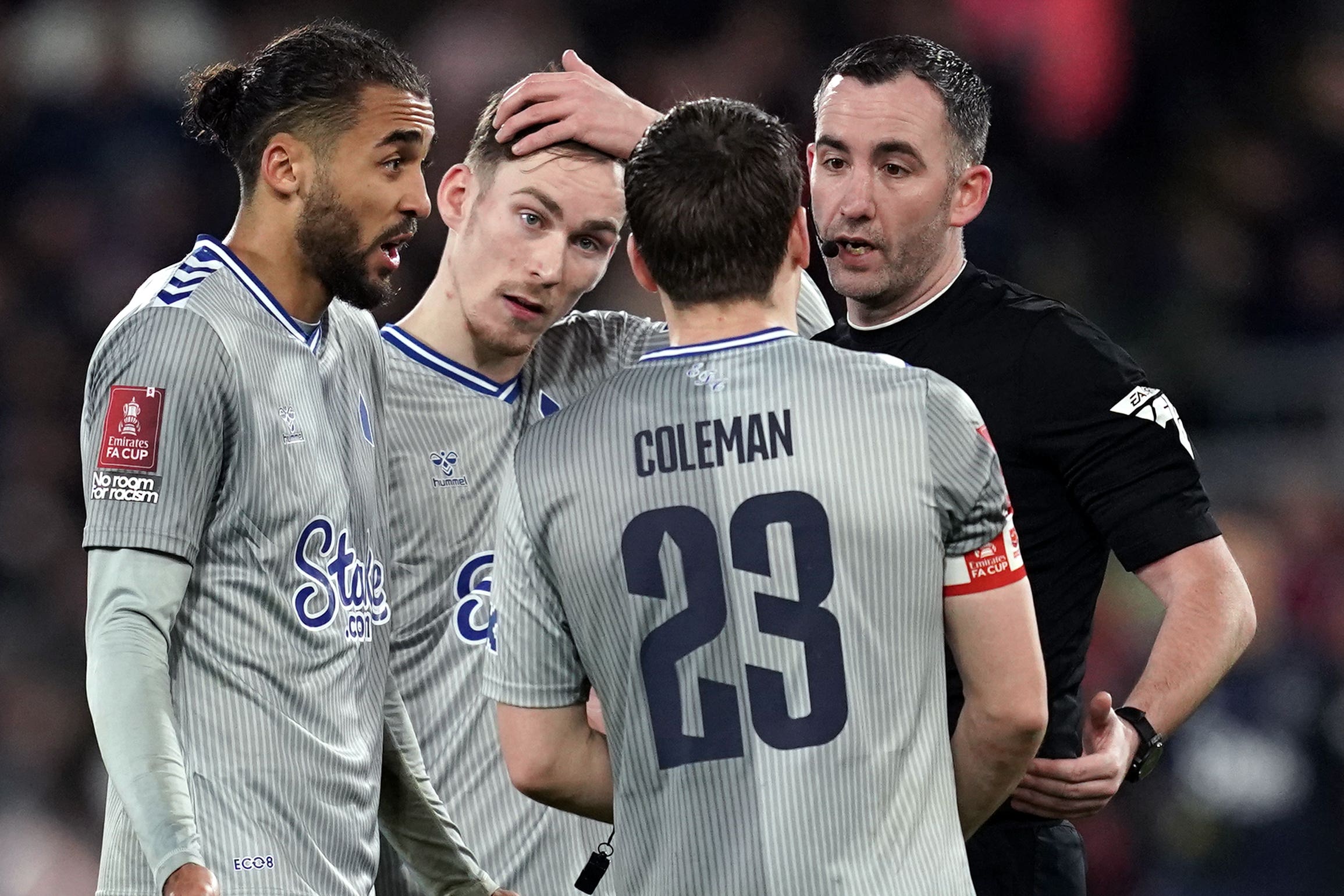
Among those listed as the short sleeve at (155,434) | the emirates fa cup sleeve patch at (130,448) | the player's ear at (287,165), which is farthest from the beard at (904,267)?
the emirates fa cup sleeve patch at (130,448)

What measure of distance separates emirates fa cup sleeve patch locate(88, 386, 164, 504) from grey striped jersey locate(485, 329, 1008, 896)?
69 centimetres

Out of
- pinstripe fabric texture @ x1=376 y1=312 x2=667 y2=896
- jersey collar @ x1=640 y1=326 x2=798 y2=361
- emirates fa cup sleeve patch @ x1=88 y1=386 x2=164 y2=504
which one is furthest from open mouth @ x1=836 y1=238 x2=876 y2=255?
emirates fa cup sleeve patch @ x1=88 y1=386 x2=164 y2=504

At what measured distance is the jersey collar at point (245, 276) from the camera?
307 centimetres

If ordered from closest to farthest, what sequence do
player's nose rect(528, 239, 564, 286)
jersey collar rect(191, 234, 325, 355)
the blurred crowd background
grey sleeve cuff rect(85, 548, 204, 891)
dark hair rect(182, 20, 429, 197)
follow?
grey sleeve cuff rect(85, 548, 204, 891) → jersey collar rect(191, 234, 325, 355) → dark hair rect(182, 20, 429, 197) → player's nose rect(528, 239, 564, 286) → the blurred crowd background

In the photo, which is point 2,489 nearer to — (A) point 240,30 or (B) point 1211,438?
(A) point 240,30

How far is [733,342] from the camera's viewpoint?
2.57 meters

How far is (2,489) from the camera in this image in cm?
830

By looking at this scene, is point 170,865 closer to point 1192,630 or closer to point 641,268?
point 641,268

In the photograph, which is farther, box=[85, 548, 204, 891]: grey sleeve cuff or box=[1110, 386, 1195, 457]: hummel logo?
box=[1110, 386, 1195, 457]: hummel logo

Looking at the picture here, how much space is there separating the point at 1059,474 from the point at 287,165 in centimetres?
166

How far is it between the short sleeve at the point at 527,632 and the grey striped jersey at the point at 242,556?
47cm

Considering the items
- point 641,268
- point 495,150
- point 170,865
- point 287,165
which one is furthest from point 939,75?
point 170,865

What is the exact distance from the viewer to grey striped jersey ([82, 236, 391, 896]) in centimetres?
279

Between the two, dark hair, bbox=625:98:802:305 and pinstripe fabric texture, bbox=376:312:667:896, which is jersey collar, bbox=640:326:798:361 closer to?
dark hair, bbox=625:98:802:305
